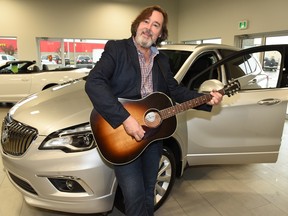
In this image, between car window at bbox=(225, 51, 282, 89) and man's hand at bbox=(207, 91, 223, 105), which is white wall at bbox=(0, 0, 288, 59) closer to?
car window at bbox=(225, 51, 282, 89)

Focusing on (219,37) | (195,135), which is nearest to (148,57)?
(195,135)

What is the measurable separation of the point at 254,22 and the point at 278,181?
4849 millimetres

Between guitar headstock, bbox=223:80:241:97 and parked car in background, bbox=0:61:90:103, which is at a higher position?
guitar headstock, bbox=223:80:241:97

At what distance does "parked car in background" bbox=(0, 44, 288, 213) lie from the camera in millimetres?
1467

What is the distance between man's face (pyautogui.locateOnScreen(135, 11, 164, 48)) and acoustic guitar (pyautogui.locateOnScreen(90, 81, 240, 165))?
27cm

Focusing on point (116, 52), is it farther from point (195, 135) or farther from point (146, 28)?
point (195, 135)

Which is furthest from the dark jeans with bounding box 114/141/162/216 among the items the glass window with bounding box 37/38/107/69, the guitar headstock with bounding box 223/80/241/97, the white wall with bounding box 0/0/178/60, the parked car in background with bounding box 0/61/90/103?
the white wall with bounding box 0/0/178/60

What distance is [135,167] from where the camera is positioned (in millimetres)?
1339

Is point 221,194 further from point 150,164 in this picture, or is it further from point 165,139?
point 150,164

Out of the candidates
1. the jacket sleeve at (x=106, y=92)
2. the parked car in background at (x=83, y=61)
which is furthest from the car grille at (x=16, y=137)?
the parked car in background at (x=83, y=61)

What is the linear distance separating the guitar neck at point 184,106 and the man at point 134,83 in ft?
0.43

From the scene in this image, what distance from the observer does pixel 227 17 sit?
7.13 m

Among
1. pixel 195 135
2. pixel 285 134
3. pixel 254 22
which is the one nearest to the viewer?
pixel 195 135

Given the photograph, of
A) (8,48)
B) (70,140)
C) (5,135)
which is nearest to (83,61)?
(8,48)
